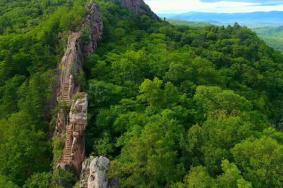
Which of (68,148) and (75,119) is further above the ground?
(75,119)

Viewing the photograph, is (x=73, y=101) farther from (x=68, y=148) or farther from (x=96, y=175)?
(x=96, y=175)

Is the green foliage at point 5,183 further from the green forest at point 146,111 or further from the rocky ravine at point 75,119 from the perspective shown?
the rocky ravine at point 75,119

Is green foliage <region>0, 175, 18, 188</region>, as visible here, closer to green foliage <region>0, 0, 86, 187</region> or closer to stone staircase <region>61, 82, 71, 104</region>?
green foliage <region>0, 0, 86, 187</region>

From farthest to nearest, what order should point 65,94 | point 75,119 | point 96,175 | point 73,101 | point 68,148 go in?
point 65,94
point 73,101
point 75,119
point 68,148
point 96,175

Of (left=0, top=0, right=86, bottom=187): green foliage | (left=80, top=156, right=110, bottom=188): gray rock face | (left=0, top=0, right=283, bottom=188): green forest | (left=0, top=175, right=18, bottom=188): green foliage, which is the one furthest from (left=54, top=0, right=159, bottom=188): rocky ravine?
(left=0, top=175, right=18, bottom=188): green foliage

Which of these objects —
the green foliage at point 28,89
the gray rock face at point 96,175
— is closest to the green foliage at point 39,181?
the green foliage at point 28,89

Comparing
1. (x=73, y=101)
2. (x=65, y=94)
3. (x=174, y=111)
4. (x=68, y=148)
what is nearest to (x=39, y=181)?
(x=68, y=148)

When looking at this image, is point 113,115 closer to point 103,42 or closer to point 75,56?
point 75,56

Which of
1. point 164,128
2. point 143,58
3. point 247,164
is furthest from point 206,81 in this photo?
point 247,164
